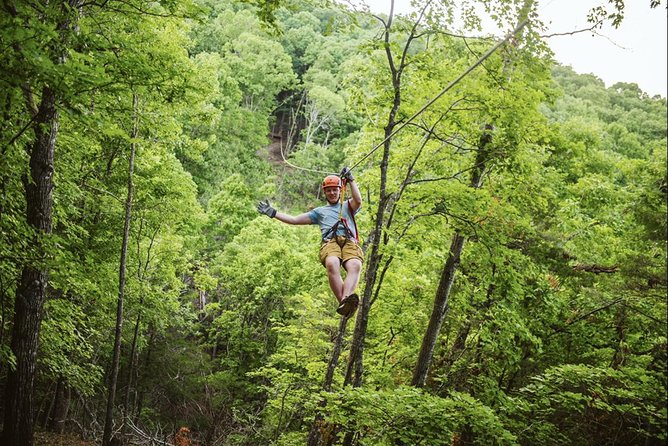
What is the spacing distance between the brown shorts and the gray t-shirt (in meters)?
0.10

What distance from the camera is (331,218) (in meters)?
6.57

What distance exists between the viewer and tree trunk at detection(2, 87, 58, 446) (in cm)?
601

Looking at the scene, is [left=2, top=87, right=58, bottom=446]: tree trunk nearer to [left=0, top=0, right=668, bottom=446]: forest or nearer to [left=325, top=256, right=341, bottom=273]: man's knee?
[left=0, top=0, right=668, bottom=446]: forest

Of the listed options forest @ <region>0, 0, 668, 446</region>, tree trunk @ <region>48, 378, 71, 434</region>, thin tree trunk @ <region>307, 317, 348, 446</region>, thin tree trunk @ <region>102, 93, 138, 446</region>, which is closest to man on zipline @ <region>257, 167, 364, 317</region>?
forest @ <region>0, 0, 668, 446</region>

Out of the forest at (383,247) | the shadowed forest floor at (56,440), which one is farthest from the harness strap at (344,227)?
the shadowed forest floor at (56,440)

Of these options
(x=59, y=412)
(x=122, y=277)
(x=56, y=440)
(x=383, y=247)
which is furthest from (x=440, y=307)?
(x=59, y=412)

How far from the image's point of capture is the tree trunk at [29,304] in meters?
6.01

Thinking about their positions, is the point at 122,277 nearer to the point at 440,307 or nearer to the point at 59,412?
the point at 59,412

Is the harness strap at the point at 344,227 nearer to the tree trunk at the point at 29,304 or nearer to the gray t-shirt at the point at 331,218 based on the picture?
the gray t-shirt at the point at 331,218

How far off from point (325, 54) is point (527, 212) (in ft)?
135

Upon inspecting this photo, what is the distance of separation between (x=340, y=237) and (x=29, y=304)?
4120mm

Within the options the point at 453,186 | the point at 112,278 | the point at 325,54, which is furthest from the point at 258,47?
the point at 453,186

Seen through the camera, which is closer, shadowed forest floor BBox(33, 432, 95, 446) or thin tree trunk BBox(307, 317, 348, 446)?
thin tree trunk BBox(307, 317, 348, 446)

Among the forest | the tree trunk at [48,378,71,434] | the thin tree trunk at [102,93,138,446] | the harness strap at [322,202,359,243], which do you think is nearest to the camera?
the forest
